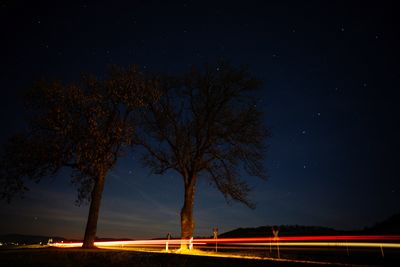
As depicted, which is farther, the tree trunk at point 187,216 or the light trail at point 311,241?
the tree trunk at point 187,216

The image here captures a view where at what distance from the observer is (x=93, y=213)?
26.1 m

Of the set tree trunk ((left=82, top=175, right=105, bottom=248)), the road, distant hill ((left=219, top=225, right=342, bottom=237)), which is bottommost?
the road

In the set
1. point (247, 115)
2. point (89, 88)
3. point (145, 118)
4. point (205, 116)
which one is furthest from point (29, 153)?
point (247, 115)

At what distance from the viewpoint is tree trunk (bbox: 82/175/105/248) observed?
84.7ft

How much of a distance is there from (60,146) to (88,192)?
482cm

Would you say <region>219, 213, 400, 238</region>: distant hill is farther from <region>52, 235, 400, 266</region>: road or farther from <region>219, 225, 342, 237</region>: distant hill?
<region>52, 235, 400, 266</region>: road

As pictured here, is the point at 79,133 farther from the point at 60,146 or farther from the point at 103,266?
the point at 103,266

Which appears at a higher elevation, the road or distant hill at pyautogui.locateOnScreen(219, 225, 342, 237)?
distant hill at pyautogui.locateOnScreen(219, 225, 342, 237)

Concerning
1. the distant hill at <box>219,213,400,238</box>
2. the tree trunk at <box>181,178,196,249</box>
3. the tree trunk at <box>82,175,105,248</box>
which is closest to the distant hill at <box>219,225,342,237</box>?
the distant hill at <box>219,213,400,238</box>

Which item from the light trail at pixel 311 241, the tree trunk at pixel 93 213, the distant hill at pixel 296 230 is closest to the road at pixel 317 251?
the light trail at pixel 311 241

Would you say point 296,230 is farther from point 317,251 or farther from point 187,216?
point 187,216

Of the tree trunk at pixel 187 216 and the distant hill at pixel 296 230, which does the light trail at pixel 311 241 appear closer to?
the tree trunk at pixel 187 216

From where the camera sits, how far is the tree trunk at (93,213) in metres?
25.8

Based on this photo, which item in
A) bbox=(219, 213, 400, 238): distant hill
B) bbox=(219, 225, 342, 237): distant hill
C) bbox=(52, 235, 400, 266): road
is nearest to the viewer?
bbox=(52, 235, 400, 266): road
